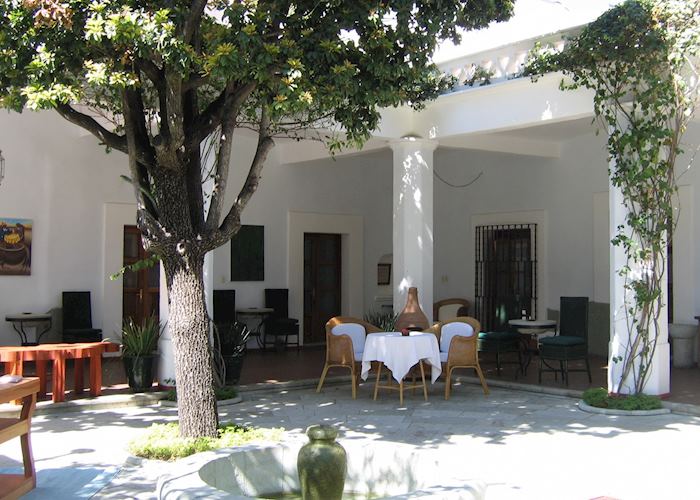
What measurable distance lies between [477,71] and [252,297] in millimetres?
5693

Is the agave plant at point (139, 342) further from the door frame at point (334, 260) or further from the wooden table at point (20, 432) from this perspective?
the door frame at point (334, 260)

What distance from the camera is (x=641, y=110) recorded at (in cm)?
828

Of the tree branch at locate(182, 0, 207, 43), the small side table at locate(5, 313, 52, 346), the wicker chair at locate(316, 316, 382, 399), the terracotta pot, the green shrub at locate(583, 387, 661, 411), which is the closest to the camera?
the tree branch at locate(182, 0, 207, 43)

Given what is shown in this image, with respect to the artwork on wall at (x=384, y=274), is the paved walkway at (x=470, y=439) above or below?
below

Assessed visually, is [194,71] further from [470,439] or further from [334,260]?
[334,260]

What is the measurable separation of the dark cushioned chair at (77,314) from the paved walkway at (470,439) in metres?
2.92

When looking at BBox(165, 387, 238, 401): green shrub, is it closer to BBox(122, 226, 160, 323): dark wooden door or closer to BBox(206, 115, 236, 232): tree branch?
BBox(206, 115, 236, 232): tree branch

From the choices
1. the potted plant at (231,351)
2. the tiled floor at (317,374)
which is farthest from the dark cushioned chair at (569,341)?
the potted plant at (231,351)

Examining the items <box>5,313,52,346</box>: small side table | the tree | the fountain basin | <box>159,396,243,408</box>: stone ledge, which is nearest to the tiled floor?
<box>5,313,52,346</box>: small side table

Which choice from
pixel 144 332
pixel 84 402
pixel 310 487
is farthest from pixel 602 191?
pixel 310 487

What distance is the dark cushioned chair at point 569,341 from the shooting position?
913cm

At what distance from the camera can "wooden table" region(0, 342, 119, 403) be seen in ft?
25.9

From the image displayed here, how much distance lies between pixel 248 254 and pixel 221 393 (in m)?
4.88

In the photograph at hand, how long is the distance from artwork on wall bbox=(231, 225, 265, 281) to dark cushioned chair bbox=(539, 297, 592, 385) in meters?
5.27
